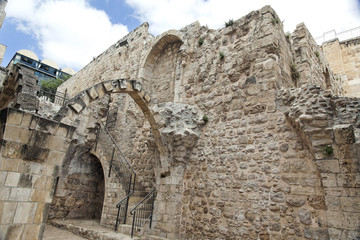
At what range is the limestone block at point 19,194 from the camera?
3768 mm

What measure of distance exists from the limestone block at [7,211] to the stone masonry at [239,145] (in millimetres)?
13

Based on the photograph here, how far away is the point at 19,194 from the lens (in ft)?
12.6

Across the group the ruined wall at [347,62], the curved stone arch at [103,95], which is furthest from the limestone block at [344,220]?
the ruined wall at [347,62]

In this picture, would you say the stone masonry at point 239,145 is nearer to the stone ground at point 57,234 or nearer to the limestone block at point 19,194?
the limestone block at point 19,194

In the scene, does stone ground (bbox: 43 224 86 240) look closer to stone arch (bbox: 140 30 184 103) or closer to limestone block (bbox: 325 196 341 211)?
stone arch (bbox: 140 30 184 103)

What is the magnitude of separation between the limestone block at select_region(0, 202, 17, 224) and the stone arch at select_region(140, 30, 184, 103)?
18.0 ft

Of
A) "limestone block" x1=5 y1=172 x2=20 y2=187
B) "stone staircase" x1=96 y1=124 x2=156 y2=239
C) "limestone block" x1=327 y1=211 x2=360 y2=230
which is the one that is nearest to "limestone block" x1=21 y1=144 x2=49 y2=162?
"limestone block" x1=5 y1=172 x2=20 y2=187

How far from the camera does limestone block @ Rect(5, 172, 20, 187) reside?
3.78 metres

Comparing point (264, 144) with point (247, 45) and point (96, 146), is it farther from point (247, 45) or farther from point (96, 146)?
point (96, 146)

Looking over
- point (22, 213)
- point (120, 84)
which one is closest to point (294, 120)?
point (120, 84)

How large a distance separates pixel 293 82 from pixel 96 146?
7.21 meters

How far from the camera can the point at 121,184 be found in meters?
7.64

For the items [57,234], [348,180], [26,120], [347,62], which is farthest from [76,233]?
[347,62]

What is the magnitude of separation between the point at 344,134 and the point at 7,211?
5214 mm
